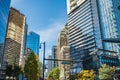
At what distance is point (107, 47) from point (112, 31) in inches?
426

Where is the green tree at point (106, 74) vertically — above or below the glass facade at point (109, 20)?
below

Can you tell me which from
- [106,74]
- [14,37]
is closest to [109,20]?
[106,74]

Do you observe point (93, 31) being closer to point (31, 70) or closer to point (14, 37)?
point (14, 37)

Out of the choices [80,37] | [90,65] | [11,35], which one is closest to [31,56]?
[90,65]

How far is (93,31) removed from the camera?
13000 centimetres

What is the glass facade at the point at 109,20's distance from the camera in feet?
397

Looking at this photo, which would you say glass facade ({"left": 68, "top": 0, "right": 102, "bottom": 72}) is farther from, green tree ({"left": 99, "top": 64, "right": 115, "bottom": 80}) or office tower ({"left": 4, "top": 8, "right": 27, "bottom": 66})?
green tree ({"left": 99, "top": 64, "right": 115, "bottom": 80})

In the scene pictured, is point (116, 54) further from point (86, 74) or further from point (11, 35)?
point (11, 35)

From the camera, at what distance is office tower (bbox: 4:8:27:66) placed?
15375cm

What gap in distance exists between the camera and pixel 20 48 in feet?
549

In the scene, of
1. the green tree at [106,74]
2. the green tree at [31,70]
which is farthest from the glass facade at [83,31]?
the green tree at [31,70]

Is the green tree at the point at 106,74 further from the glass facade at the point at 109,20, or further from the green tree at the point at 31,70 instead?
the glass facade at the point at 109,20

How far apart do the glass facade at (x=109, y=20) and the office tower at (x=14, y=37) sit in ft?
216

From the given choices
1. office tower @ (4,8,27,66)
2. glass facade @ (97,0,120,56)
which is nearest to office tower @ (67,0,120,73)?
glass facade @ (97,0,120,56)
